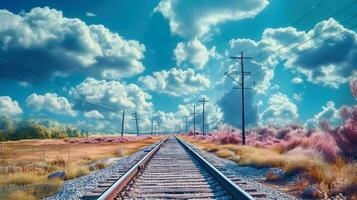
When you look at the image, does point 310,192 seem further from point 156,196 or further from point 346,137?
point 346,137

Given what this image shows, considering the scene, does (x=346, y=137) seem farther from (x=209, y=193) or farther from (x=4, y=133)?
(x=4, y=133)

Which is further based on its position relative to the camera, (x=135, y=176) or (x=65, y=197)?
(x=135, y=176)

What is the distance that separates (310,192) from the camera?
8148 millimetres

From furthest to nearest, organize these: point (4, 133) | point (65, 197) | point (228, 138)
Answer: point (4, 133) → point (228, 138) → point (65, 197)

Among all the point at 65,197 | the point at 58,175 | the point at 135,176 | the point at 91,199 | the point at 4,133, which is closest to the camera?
the point at 91,199

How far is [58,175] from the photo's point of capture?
479 inches

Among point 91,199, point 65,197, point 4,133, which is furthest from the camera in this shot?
point 4,133

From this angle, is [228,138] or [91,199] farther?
[228,138]

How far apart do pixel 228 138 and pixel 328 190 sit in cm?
3038

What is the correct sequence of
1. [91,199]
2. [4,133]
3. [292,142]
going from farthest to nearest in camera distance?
1. [4,133]
2. [292,142]
3. [91,199]

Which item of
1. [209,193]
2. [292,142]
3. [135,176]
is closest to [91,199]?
[209,193]

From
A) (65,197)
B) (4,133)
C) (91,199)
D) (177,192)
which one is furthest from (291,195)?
(4,133)

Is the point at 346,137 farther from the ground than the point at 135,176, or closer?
farther from the ground

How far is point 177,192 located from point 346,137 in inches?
367
